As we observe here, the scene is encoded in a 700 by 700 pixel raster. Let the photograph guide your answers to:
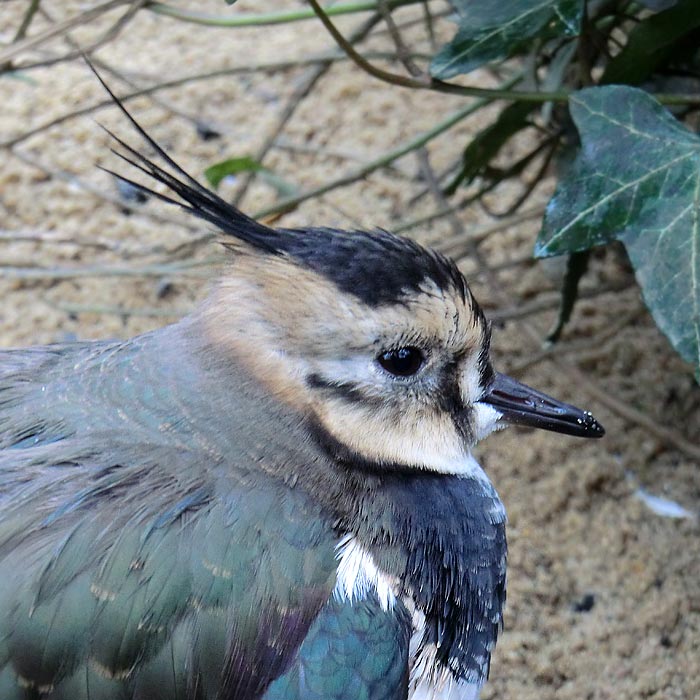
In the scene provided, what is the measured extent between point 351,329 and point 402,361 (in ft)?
0.40

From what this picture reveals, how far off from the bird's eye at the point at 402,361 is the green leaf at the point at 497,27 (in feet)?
2.71

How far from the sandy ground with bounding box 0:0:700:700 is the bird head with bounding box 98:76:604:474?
490 millimetres

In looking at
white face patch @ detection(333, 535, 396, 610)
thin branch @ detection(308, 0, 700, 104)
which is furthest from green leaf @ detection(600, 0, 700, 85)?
A: white face patch @ detection(333, 535, 396, 610)

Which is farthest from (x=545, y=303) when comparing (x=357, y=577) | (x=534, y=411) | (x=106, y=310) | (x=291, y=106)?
(x=357, y=577)

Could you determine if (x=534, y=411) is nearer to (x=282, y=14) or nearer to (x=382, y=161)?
(x=382, y=161)

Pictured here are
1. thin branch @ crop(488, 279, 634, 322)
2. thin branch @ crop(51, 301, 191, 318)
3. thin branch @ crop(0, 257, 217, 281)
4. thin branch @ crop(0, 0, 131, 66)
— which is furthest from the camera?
thin branch @ crop(51, 301, 191, 318)

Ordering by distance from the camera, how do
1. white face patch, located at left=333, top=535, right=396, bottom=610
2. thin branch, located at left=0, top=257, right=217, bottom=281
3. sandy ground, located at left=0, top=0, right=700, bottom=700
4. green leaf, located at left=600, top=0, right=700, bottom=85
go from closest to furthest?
white face patch, located at left=333, top=535, right=396, bottom=610 → green leaf, located at left=600, top=0, right=700, bottom=85 → sandy ground, located at left=0, top=0, right=700, bottom=700 → thin branch, located at left=0, top=257, right=217, bottom=281

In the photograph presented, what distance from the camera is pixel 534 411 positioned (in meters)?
2.05

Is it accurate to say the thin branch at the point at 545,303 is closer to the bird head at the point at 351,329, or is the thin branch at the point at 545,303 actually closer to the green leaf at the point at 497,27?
the green leaf at the point at 497,27

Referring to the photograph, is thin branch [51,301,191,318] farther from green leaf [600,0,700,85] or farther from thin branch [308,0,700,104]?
green leaf [600,0,700,85]

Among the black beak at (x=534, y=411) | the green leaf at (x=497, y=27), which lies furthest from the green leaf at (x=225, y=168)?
the black beak at (x=534, y=411)

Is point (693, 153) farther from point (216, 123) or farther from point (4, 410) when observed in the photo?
point (216, 123)

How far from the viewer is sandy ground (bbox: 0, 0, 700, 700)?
8.46ft

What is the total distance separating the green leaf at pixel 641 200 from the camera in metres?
2.07
